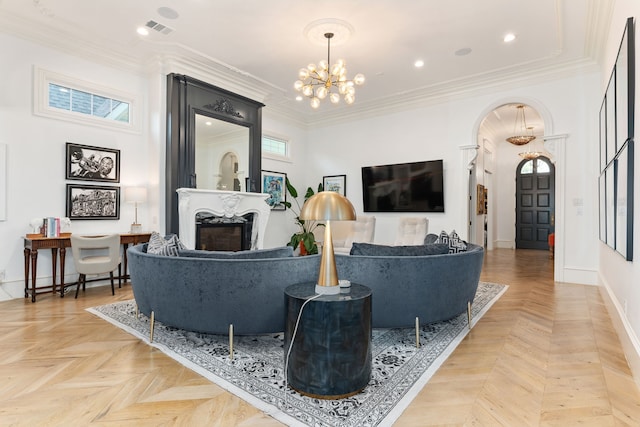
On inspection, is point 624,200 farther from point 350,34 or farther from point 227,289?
point 350,34

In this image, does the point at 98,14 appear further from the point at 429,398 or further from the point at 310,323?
the point at 429,398

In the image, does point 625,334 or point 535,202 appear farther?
point 535,202

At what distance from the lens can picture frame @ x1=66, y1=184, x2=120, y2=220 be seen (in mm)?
4668

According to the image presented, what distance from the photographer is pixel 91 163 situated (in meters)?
4.83

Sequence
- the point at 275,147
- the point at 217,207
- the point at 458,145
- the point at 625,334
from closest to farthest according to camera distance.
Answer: the point at 625,334 → the point at 217,207 → the point at 458,145 → the point at 275,147

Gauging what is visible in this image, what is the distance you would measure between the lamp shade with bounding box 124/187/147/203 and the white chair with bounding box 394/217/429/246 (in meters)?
4.26

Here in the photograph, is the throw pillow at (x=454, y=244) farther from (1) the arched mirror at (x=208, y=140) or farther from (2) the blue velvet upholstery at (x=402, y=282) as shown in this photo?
(1) the arched mirror at (x=208, y=140)

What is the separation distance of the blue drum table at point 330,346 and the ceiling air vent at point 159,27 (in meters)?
4.11

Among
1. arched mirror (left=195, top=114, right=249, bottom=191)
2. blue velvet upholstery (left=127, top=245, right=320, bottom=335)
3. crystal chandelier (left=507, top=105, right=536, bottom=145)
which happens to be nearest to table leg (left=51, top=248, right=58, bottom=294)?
arched mirror (left=195, top=114, right=249, bottom=191)

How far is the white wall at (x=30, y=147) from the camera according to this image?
13.7 ft

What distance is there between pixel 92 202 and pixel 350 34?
163 inches

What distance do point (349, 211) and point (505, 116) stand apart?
306 inches

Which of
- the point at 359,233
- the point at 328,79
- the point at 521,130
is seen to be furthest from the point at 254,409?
the point at 521,130

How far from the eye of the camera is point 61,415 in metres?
1.83
